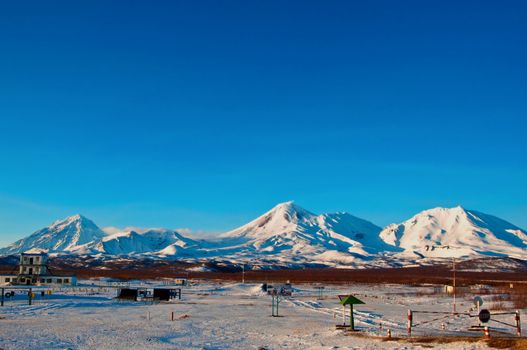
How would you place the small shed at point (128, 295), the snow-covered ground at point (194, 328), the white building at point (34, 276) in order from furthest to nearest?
the white building at point (34, 276)
the small shed at point (128, 295)
the snow-covered ground at point (194, 328)

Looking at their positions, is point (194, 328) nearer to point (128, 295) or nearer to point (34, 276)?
point (128, 295)

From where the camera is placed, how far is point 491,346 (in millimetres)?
23953

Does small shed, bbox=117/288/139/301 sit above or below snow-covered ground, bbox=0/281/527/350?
below

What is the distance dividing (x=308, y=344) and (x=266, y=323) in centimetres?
1271

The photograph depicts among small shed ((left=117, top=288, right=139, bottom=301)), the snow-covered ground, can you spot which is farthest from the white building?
the snow-covered ground

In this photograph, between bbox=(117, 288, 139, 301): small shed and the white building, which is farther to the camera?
the white building

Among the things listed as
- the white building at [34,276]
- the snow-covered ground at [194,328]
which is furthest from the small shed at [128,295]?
the white building at [34,276]

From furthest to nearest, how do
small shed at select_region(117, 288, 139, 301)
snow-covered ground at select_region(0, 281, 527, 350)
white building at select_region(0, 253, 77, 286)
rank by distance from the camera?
white building at select_region(0, 253, 77, 286) → small shed at select_region(117, 288, 139, 301) → snow-covered ground at select_region(0, 281, 527, 350)

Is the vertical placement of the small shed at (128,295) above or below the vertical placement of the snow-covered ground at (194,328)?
below

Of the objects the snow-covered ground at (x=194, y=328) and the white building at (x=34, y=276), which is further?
the white building at (x=34, y=276)

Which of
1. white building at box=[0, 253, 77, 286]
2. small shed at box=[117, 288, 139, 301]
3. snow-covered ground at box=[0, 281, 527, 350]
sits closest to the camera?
snow-covered ground at box=[0, 281, 527, 350]

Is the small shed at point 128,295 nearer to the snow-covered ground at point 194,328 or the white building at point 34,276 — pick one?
the snow-covered ground at point 194,328

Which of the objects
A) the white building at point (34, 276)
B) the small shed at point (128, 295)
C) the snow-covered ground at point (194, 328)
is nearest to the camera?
the snow-covered ground at point (194, 328)

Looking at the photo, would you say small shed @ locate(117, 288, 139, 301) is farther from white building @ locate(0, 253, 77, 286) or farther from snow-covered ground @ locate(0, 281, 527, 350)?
white building @ locate(0, 253, 77, 286)
